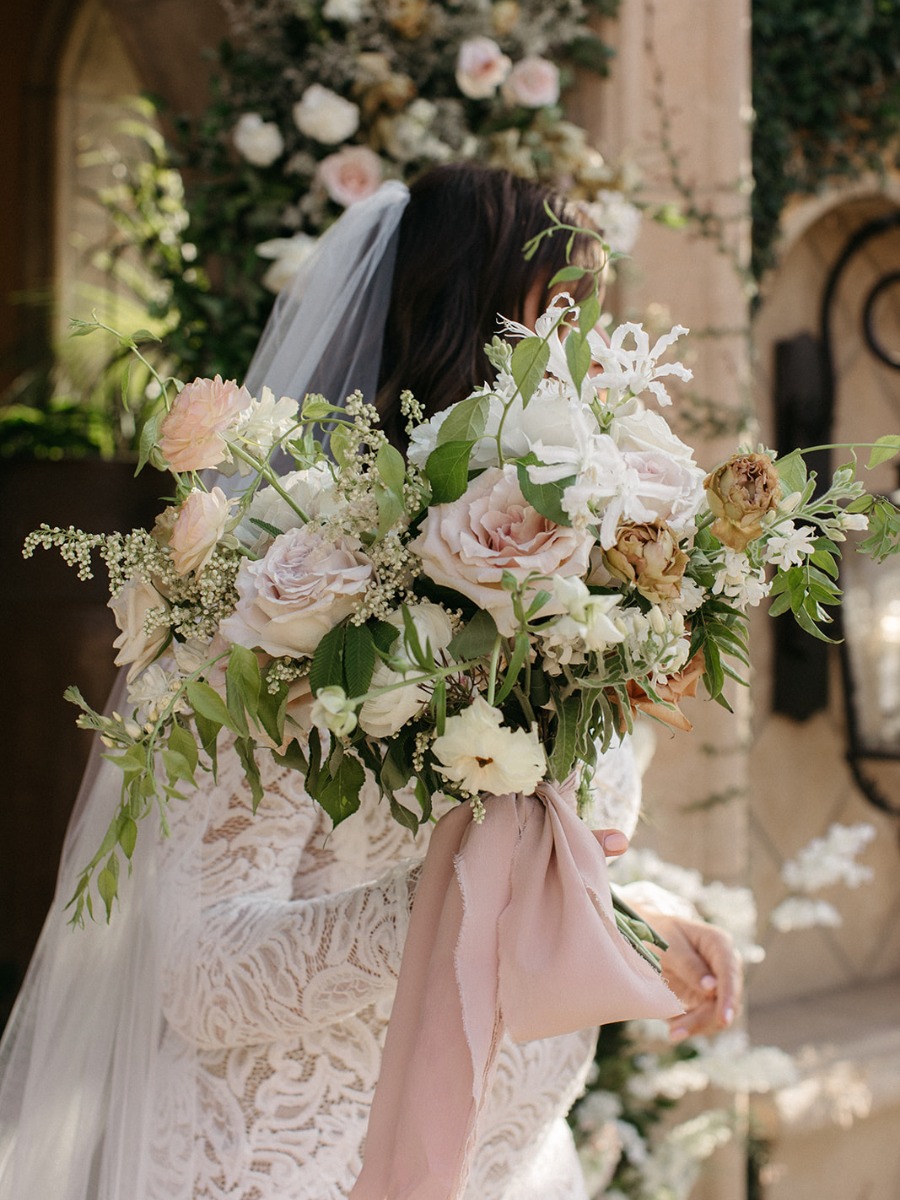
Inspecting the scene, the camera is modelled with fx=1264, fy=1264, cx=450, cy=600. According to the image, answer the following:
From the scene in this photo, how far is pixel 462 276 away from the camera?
1.34 meters

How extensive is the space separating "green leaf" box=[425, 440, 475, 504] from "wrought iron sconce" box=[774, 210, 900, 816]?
2353 mm

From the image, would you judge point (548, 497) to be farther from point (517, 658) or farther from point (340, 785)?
point (340, 785)

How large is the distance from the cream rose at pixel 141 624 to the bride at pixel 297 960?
0.26m

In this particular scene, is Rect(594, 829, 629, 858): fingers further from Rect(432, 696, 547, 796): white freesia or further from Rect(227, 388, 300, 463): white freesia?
Rect(227, 388, 300, 463): white freesia

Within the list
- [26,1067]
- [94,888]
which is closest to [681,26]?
[94,888]

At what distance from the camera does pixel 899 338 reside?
344cm

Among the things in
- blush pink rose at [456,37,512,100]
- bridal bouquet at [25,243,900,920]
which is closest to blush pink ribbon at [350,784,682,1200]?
bridal bouquet at [25,243,900,920]

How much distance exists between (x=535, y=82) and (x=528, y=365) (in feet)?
5.15

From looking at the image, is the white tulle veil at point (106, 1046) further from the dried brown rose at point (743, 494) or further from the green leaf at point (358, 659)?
the dried brown rose at point (743, 494)

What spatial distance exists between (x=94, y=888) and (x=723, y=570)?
724mm

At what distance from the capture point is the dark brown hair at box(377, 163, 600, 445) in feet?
4.33

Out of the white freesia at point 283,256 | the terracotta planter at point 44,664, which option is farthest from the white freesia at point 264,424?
the white freesia at point 283,256

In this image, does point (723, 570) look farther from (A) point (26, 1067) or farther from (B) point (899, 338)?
(B) point (899, 338)

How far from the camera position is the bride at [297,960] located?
3.66 ft
